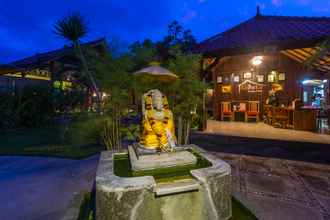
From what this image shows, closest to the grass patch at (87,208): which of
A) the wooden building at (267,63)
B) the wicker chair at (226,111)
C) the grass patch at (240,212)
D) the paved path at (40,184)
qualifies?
the paved path at (40,184)

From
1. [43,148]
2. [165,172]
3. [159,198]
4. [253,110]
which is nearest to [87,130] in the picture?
[43,148]

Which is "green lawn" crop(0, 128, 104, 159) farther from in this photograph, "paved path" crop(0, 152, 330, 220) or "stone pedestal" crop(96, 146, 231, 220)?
"stone pedestal" crop(96, 146, 231, 220)

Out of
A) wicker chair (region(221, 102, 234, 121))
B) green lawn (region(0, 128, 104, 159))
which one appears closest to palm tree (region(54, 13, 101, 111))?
green lawn (region(0, 128, 104, 159))

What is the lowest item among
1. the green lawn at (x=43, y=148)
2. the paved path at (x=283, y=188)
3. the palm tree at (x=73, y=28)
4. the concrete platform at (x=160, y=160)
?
the paved path at (x=283, y=188)

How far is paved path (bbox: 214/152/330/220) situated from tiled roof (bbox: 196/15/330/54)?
2682 millimetres

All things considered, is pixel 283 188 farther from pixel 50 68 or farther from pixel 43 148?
pixel 50 68

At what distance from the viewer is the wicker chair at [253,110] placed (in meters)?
9.20

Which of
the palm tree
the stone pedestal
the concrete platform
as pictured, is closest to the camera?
the stone pedestal

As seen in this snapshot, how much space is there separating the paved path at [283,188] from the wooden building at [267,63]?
2.70m

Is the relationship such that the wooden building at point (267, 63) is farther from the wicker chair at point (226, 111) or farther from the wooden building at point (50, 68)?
the wooden building at point (50, 68)

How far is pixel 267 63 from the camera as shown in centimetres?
934

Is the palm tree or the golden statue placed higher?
the palm tree

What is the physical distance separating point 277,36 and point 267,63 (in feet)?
17.4

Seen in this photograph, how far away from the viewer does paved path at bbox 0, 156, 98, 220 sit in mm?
2314
